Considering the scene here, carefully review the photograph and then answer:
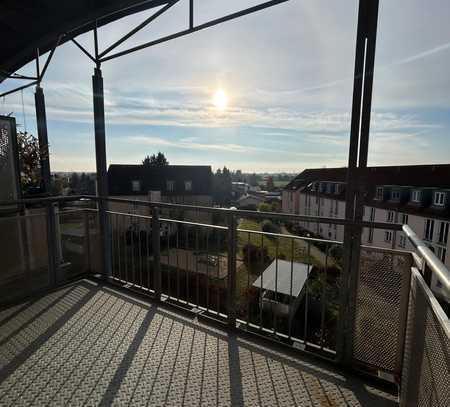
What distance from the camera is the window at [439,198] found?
322 inches

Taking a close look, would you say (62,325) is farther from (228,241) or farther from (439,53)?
(439,53)

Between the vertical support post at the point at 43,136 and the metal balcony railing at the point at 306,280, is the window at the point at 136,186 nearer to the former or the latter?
the vertical support post at the point at 43,136

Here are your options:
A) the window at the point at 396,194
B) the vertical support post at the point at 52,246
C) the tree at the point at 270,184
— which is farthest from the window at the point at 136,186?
the tree at the point at 270,184

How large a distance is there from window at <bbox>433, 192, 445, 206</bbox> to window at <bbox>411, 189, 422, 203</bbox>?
1.36ft

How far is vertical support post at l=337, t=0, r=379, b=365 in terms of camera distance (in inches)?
63.9

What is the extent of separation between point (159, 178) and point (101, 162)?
18287mm

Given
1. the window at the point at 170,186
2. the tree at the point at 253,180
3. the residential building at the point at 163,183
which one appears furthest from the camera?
the tree at the point at 253,180

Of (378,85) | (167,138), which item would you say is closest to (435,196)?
(378,85)

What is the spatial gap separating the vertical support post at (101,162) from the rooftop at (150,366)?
2.98 ft

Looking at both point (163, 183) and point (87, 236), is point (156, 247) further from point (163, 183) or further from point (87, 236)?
point (163, 183)

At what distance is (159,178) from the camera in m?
21.0

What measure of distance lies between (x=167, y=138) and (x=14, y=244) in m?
20.5

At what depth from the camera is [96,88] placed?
10.2 ft

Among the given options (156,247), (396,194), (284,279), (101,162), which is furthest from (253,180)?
(156,247)
